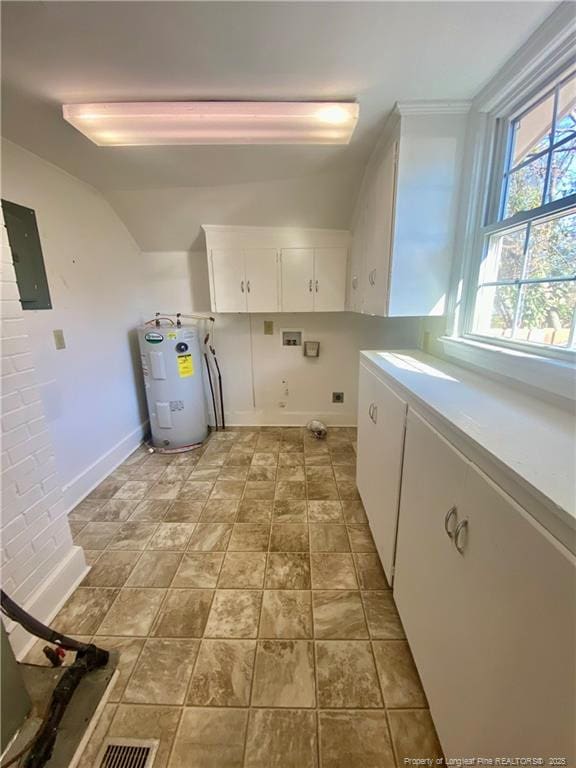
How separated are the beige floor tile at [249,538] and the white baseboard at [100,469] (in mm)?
1115

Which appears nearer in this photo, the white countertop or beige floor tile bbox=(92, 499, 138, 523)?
the white countertop

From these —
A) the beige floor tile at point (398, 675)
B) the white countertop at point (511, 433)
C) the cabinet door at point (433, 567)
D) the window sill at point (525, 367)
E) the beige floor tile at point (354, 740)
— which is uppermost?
the window sill at point (525, 367)

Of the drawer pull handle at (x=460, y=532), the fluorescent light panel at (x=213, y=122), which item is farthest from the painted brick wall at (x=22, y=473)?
the drawer pull handle at (x=460, y=532)

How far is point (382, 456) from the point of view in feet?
4.78

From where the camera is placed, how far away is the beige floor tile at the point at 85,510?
197 centimetres

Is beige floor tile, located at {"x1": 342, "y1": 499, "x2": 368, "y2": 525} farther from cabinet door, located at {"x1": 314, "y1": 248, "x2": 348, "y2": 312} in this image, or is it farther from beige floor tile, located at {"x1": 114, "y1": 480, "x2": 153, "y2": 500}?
cabinet door, located at {"x1": 314, "y1": 248, "x2": 348, "y2": 312}

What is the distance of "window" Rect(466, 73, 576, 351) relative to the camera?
107 cm

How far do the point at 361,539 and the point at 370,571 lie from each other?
0.21 m

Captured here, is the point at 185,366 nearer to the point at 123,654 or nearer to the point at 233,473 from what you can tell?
the point at 233,473

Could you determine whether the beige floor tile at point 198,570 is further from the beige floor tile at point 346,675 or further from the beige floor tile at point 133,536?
the beige floor tile at point 346,675

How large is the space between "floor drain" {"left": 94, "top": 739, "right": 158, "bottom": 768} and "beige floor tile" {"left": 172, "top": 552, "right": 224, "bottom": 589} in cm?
54

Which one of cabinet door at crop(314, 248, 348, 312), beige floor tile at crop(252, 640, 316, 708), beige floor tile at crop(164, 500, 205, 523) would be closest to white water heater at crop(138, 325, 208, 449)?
beige floor tile at crop(164, 500, 205, 523)

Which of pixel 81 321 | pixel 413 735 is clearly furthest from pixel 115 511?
pixel 413 735

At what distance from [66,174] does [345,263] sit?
2280mm
